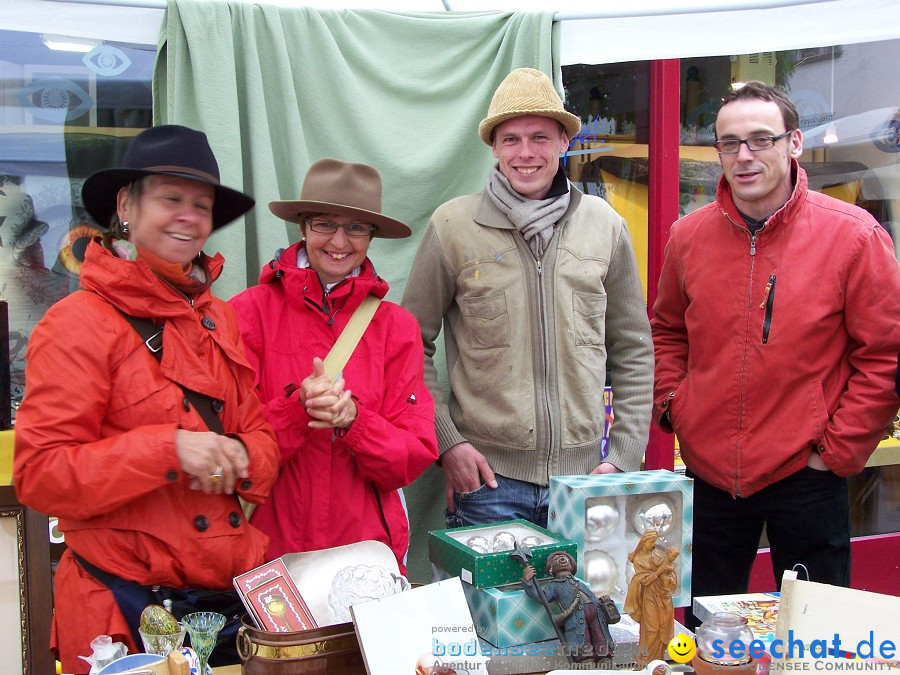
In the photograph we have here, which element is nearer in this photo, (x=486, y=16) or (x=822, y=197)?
(x=822, y=197)

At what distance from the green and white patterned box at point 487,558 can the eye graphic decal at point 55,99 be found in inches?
89.9

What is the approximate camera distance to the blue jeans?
9.07 ft

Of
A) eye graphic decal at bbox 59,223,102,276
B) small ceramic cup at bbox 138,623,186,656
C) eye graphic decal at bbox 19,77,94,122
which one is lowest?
small ceramic cup at bbox 138,623,186,656

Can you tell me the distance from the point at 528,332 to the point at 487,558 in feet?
3.56

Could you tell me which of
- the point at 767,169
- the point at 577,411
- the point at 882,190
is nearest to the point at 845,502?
the point at 577,411

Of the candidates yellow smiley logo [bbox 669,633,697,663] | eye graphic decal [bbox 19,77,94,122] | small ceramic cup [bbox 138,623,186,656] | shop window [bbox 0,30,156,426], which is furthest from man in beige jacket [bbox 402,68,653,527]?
eye graphic decal [bbox 19,77,94,122]

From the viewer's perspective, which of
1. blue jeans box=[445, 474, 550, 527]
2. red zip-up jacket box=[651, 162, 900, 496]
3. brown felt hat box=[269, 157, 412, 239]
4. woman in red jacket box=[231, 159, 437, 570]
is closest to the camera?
woman in red jacket box=[231, 159, 437, 570]

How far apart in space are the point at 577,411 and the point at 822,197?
113cm

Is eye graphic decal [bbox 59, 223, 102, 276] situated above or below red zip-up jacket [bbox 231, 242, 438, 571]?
above

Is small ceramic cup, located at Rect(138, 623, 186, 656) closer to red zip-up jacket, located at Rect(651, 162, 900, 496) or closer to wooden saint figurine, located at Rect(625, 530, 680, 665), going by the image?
wooden saint figurine, located at Rect(625, 530, 680, 665)

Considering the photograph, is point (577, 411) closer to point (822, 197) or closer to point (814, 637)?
point (822, 197)

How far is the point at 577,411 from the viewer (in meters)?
2.78

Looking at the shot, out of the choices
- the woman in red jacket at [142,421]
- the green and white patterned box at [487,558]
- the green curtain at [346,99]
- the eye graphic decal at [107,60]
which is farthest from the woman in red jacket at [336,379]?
the eye graphic decal at [107,60]

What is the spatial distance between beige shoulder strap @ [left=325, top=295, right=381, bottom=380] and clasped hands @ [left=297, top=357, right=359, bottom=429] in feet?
0.41
